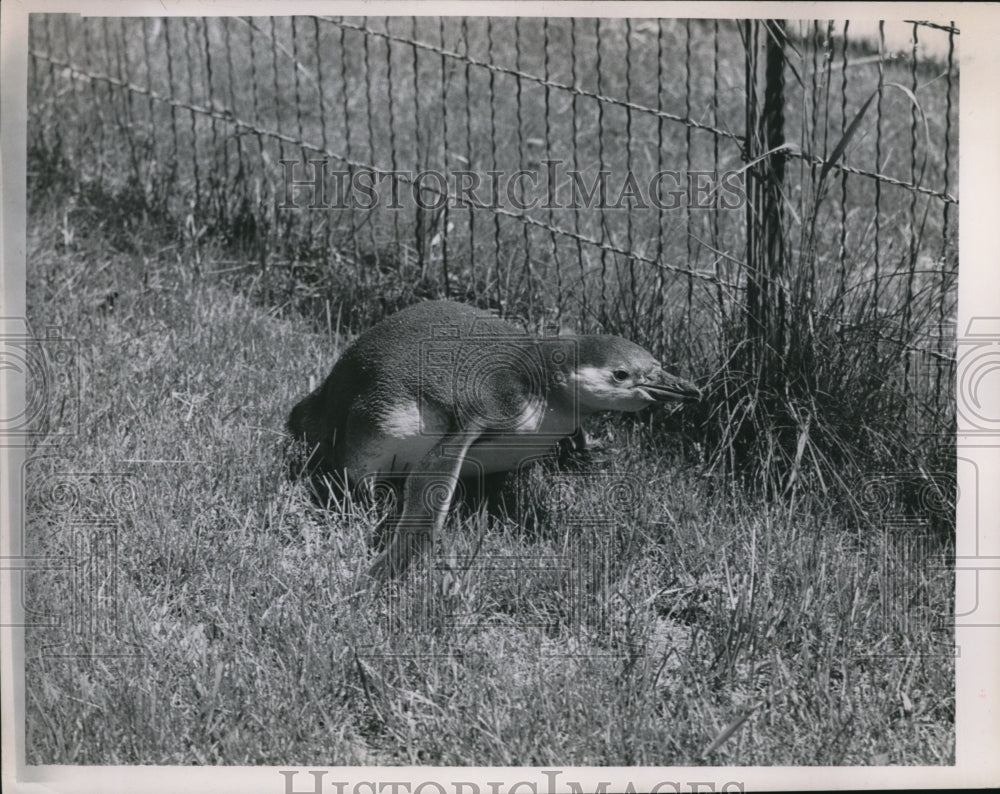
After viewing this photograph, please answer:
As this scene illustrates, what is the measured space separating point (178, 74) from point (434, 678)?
4123mm

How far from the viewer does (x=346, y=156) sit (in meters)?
5.22

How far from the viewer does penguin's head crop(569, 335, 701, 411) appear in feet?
12.3

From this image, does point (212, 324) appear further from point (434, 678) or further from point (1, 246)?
point (434, 678)

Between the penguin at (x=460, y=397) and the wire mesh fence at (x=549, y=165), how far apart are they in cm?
50

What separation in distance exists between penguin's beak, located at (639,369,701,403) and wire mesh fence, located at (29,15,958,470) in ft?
0.91

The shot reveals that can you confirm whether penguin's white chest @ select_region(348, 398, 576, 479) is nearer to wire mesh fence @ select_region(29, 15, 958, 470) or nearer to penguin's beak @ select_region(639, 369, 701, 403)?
penguin's beak @ select_region(639, 369, 701, 403)

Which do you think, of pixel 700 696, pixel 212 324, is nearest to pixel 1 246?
pixel 212 324

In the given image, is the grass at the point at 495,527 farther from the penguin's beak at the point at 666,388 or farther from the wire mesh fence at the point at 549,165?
the penguin's beak at the point at 666,388

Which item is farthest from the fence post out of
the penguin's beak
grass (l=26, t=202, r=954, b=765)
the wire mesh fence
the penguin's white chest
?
the penguin's white chest

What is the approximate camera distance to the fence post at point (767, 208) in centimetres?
392

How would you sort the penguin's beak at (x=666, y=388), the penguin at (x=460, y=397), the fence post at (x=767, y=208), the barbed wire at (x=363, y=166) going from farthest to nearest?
the barbed wire at (x=363, y=166) < the fence post at (x=767, y=208) < the penguin's beak at (x=666, y=388) < the penguin at (x=460, y=397)

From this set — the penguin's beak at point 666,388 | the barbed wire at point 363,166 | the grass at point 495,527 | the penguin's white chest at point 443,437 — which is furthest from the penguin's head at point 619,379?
the barbed wire at point 363,166

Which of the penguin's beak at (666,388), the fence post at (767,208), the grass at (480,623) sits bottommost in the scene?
the grass at (480,623)

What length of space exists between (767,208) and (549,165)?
699mm
